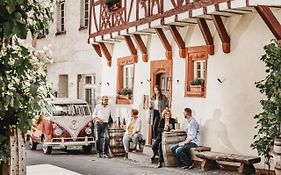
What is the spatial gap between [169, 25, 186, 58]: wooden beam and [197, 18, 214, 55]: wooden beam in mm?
1358

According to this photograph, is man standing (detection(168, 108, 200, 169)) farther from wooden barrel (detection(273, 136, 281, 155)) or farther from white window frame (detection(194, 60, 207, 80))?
wooden barrel (detection(273, 136, 281, 155))

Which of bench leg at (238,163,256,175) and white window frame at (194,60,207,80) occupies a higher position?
white window frame at (194,60,207,80)

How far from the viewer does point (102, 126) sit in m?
17.5

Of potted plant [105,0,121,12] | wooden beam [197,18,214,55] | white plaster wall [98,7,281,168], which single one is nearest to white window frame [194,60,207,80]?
white plaster wall [98,7,281,168]

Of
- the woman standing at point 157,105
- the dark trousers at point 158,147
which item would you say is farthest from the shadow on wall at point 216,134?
the woman standing at point 157,105

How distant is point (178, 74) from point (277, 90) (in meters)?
5.33

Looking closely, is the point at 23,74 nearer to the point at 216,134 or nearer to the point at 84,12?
the point at 216,134

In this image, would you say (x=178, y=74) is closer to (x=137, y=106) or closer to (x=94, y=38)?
(x=137, y=106)

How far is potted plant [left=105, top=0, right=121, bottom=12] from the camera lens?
18928 millimetres

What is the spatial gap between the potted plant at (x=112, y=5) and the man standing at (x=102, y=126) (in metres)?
3.27

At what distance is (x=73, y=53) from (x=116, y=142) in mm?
8494

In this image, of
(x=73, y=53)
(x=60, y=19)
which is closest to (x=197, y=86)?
(x=73, y=53)

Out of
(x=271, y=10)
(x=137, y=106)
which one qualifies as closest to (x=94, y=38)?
(x=137, y=106)

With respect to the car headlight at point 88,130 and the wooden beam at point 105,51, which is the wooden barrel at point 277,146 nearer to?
the car headlight at point 88,130
